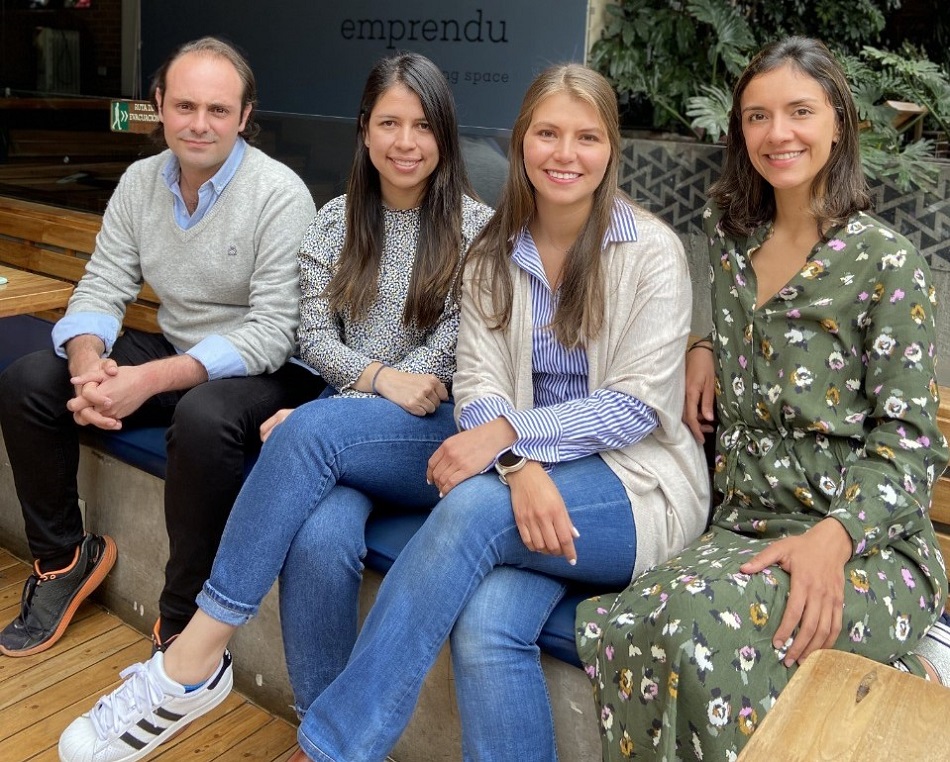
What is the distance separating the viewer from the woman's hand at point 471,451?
1891 mm

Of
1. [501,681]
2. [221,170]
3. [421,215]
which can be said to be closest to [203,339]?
[221,170]

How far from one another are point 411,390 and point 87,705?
1.04 metres

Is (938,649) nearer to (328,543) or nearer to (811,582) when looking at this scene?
(811,582)

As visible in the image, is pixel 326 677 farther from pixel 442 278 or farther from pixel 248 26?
pixel 248 26

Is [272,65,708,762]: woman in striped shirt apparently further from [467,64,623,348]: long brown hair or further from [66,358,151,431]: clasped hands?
[66,358,151,431]: clasped hands

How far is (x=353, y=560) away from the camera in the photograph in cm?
200

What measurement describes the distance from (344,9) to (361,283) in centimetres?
245

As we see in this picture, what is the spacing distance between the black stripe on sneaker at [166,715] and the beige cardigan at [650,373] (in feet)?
2.60

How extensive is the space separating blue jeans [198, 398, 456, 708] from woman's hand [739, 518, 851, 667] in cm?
77

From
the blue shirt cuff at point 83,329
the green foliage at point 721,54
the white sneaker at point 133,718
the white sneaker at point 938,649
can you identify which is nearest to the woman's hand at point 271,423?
the white sneaker at point 133,718

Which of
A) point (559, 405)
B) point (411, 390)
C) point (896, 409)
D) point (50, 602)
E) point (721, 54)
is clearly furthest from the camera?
point (721, 54)

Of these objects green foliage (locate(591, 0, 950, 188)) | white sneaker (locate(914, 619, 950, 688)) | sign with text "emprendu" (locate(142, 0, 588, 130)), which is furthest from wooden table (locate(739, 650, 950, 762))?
sign with text "emprendu" (locate(142, 0, 588, 130))

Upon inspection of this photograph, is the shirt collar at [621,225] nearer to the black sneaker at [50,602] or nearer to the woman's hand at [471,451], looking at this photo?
the woman's hand at [471,451]

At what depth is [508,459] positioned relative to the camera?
1885 mm
